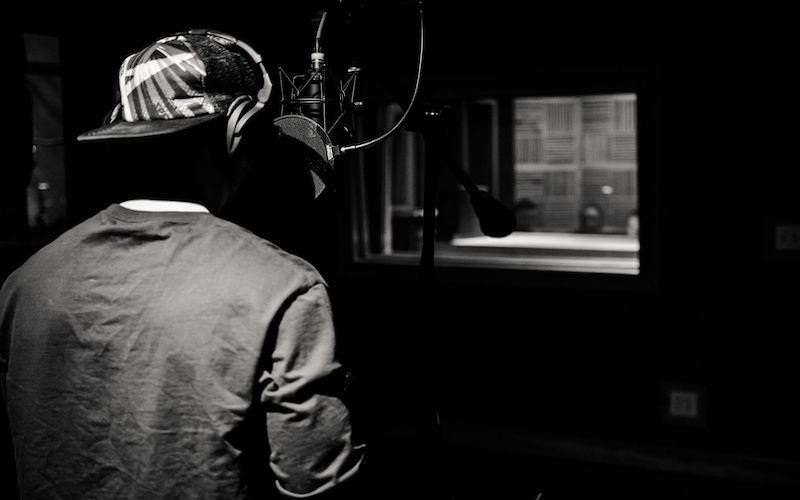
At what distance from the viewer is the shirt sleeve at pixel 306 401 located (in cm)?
117

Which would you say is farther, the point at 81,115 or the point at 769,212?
the point at 81,115

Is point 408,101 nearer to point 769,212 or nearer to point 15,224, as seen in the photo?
point 769,212

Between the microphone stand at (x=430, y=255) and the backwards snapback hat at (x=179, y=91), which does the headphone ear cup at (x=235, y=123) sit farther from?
the microphone stand at (x=430, y=255)

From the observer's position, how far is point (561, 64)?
3.79 m

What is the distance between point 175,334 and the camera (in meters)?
1.17

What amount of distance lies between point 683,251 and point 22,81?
3470 millimetres

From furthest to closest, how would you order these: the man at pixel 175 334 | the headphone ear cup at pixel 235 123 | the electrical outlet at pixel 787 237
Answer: the electrical outlet at pixel 787 237
the headphone ear cup at pixel 235 123
the man at pixel 175 334

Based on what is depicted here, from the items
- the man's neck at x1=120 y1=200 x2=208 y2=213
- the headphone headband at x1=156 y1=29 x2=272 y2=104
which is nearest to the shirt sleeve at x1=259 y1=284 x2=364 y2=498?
the man's neck at x1=120 y1=200 x2=208 y2=213

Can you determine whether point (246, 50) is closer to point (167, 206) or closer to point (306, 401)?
point (167, 206)

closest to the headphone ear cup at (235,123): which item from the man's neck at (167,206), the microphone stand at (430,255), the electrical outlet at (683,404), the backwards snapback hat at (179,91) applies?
the backwards snapback hat at (179,91)

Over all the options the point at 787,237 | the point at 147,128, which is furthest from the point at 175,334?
the point at 787,237

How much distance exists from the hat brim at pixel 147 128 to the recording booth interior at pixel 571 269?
5.07ft

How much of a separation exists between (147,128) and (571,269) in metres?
2.93

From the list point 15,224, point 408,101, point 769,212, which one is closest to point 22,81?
point 15,224
